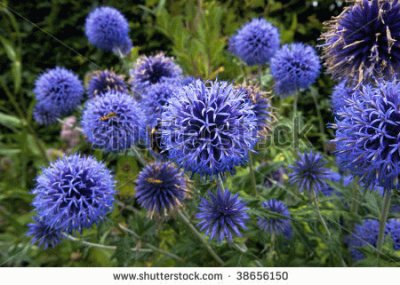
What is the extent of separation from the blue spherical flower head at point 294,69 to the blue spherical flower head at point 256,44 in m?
0.15

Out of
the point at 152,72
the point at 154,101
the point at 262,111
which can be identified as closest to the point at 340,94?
the point at 262,111

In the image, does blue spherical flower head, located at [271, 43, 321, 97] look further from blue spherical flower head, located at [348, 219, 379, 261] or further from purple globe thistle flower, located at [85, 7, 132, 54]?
purple globe thistle flower, located at [85, 7, 132, 54]

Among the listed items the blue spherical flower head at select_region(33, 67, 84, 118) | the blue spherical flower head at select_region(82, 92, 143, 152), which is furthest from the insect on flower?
the blue spherical flower head at select_region(33, 67, 84, 118)

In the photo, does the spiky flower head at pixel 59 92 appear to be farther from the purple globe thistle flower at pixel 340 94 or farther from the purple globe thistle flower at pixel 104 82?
the purple globe thistle flower at pixel 340 94

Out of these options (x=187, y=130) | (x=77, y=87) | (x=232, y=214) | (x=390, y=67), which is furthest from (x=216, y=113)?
(x=77, y=87)

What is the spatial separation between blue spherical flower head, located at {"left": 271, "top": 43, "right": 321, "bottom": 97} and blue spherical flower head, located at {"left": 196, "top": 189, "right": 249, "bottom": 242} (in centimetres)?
88

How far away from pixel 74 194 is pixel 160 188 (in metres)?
0.36

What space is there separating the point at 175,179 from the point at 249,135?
550 mm

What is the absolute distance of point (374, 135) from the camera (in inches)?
49.3

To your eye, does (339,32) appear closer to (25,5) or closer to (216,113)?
(216,113)

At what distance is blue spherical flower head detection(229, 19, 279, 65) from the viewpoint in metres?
2.53

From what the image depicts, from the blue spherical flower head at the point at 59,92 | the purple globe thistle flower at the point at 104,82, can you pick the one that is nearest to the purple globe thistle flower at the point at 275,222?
the purple globe thistle flower at the point at 104,82

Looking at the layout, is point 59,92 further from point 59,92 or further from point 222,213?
point 222,213

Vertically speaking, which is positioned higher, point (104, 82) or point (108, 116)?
point (104, 82)
